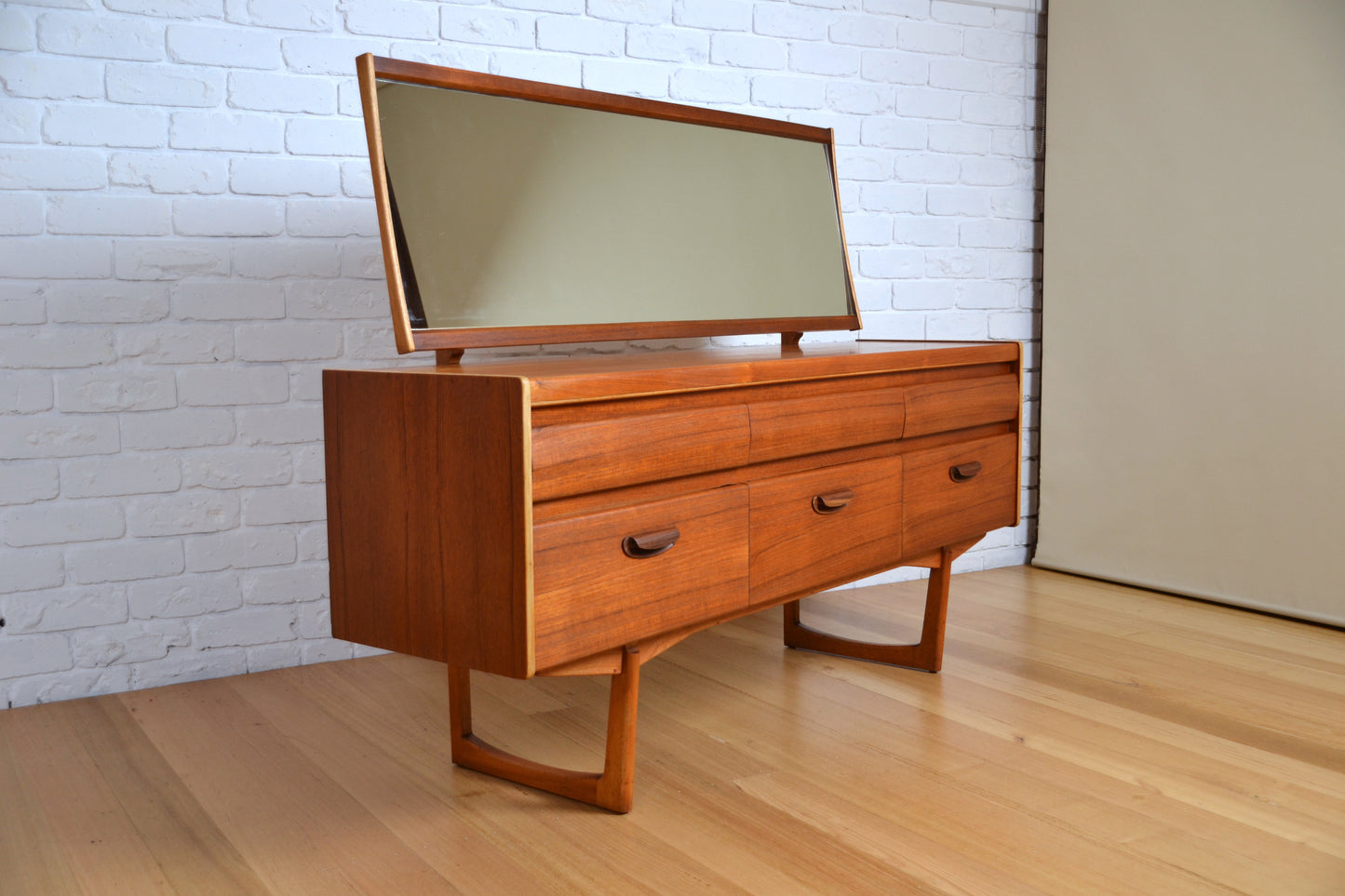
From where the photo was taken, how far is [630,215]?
1.91 metres

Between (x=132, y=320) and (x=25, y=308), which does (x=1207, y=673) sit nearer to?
(x=132, y=320)

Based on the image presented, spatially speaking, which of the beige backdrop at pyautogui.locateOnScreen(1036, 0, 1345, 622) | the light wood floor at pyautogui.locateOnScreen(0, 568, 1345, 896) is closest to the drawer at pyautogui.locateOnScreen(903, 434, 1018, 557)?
the light wood floor at pyautogui.locateOnScreen(0, 568, 1345, 896)

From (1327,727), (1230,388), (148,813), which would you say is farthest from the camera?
(1230,388)

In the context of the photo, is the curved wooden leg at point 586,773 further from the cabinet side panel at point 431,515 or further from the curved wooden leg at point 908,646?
the curved wooden leg at point 908,646

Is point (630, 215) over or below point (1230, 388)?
over

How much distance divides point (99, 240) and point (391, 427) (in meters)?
0.86

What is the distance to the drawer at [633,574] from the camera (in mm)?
1356

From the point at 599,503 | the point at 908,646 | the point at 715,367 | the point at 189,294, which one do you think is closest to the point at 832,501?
the point at 715,367

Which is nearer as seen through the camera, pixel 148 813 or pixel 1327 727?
pixel 148 813

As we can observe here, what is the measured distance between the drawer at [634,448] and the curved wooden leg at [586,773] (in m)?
0.25

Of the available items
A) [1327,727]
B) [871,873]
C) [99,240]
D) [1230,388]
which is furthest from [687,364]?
[1230,388]

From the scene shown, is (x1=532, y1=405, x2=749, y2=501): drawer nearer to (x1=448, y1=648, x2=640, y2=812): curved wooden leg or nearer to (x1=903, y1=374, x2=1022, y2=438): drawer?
(x1=448, y1=648, x2=640, y2=812): curved wooden leg

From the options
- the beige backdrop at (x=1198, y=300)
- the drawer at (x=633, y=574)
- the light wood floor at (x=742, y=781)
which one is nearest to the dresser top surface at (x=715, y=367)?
the drawer at (x=633, y=574)

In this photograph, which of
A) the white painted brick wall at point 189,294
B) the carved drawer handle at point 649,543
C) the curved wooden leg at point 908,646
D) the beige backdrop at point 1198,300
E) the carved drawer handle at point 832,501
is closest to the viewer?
the carved drawer handle at point 649,543
